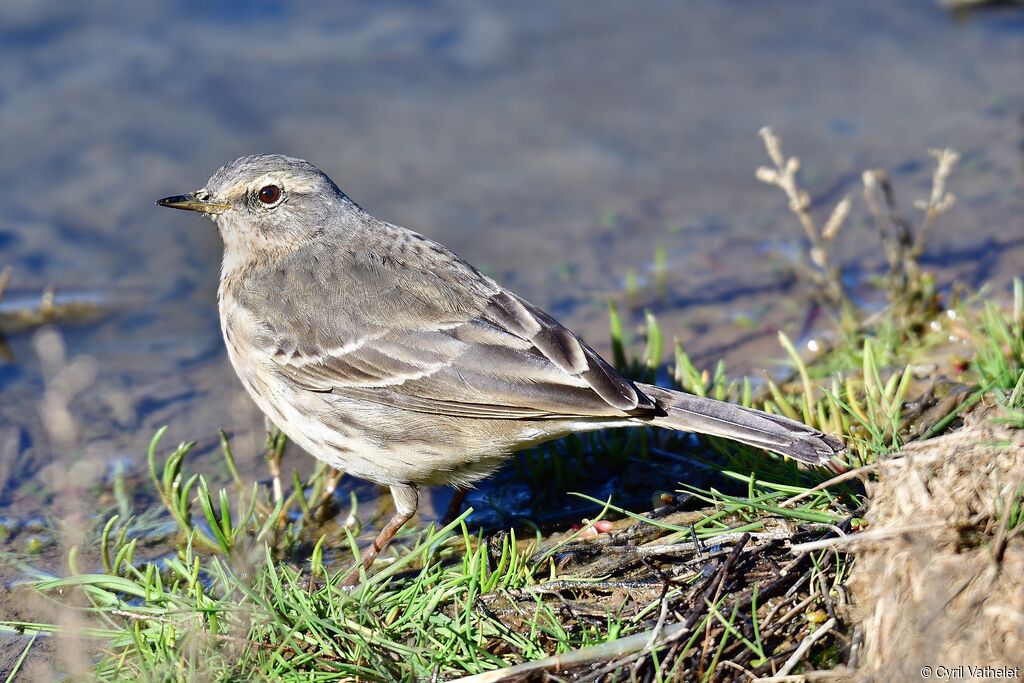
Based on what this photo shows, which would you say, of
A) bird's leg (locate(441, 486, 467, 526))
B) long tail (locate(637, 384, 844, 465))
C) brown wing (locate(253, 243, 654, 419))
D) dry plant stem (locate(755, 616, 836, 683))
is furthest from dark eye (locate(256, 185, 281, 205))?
dry plant stem (locate(755, 616, 836, 683))

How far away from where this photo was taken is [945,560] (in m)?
3.89

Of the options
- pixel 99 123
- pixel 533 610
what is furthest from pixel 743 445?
pixel 99 123

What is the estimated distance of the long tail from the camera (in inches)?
193

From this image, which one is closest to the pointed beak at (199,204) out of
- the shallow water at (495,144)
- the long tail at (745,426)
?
the shallow water at (495,144)

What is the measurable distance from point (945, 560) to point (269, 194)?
422 cm

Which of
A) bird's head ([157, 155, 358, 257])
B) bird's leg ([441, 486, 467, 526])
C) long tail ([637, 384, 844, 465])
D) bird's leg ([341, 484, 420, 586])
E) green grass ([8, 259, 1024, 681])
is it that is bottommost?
bird's leg ([441, 486, 467, 526])

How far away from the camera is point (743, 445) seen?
18.9 ft

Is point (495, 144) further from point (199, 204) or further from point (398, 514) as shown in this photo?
point (398, 514)

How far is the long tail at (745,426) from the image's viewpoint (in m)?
4.91

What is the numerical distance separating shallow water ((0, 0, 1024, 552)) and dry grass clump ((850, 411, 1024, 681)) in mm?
3430

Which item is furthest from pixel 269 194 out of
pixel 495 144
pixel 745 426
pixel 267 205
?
pixel 495 144

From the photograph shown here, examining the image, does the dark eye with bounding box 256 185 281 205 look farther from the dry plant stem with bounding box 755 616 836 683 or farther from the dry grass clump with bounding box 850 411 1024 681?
the dry plant stem with bounding box 755 616 836 683

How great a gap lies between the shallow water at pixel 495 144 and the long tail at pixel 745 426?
2.51 metres

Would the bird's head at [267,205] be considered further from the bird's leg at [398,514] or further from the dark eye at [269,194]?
the bird's leg at [398,514]
